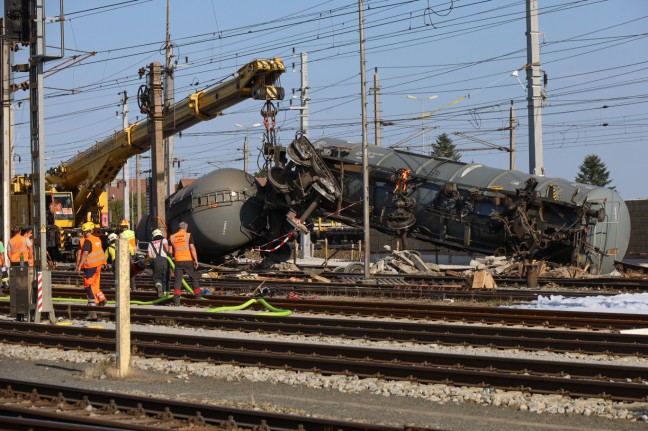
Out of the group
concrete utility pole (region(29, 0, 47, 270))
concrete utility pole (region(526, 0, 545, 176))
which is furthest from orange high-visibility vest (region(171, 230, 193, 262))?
concrete utility pole (region(526, 0, 545, 176))

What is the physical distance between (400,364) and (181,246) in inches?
348

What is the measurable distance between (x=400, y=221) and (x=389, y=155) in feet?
7.71

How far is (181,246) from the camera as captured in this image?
64.1ft

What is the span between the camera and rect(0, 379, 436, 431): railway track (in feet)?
26.9

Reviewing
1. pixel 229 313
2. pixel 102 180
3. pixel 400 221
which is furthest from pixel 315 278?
pixel 102 180

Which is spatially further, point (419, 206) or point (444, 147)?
point (444, 147)

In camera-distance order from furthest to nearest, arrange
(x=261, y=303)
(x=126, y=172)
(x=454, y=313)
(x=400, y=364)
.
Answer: (x=126, y=172) → (x=261, y=303) → (x=454, y=313) → (x=400, y=364)

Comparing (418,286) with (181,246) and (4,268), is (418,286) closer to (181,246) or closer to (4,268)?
(181,246)

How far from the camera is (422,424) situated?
8883 mm

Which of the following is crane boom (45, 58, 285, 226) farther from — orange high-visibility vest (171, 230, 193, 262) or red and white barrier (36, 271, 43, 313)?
red and white barrier (36, 271, 43, 313)

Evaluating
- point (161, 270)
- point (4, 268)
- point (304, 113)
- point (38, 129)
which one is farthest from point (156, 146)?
point (38, 129)

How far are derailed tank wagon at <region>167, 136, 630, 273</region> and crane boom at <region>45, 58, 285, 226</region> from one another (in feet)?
6.91

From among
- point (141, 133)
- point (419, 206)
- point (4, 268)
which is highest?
point (141, 133)

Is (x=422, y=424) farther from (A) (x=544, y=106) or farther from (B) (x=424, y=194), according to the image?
(A) (x=544, y=106)
